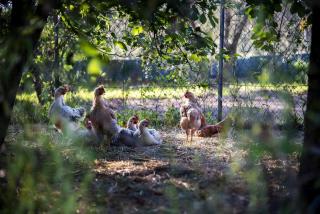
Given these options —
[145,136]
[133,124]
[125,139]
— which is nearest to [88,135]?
[125,139]

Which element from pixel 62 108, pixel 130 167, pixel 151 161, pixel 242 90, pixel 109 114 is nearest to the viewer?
pixel 130 167

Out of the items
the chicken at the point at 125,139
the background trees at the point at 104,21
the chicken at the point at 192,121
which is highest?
the background trees at the point at 104,21

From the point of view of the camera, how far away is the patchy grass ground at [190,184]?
10.2ft

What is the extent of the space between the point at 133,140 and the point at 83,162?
1.45 m

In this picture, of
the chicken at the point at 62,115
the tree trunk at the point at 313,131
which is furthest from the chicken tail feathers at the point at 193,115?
the tree trunk at the point at 313,131

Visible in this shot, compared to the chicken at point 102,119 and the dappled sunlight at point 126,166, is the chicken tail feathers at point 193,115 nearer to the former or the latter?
the chicken at point 102,119

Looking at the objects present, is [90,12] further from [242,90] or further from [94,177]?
[242,90]

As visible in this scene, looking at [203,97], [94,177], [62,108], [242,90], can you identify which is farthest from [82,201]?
[242,90]

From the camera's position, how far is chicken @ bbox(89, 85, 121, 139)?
18.6ft

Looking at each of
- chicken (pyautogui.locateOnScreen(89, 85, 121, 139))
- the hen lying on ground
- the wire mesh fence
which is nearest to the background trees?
chicken (pyautogui.locateOnScreen(89, 85, 121, 139))

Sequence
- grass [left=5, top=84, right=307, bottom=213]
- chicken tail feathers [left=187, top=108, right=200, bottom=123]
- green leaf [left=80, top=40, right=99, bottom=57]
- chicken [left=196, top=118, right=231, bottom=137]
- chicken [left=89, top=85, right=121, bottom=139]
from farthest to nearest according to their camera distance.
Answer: chicken [left=196, top=118, right=231, bottom=137]
chicken tail feathers [left=187, top=108, right=200, bottom=123]
chicken [left=89, top=85, right=121, bottom=139]
grass [left=5, top=84, right=307, bottom=213]
green leaf [left=80, top=40, right=99, bottom=57]

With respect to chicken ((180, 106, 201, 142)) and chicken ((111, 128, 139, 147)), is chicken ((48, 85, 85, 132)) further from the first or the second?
chicken ((180, 106, 201, 142))

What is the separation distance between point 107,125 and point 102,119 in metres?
0.09

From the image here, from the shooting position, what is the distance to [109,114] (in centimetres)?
570
